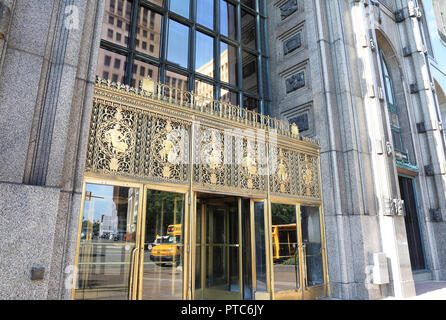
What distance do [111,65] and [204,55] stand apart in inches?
135

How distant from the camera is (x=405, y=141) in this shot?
13.9 metres

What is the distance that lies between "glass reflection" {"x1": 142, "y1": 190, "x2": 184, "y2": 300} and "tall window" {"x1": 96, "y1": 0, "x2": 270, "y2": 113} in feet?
13.2

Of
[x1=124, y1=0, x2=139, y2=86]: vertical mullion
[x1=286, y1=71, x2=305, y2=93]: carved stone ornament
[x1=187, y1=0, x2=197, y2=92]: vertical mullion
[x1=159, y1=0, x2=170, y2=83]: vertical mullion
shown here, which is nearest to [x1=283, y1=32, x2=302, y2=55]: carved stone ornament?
[x1=286, y1=71, x2=305, y2=93]: carved stone ornament

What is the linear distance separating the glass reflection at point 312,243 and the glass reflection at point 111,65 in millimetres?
6503

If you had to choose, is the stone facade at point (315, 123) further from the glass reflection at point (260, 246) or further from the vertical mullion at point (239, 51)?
the glass reflection at point (260, 246)

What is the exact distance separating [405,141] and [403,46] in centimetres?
488

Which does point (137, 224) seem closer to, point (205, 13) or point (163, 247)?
point (163, 247)

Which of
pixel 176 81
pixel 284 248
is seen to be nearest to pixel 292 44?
pixel 176 81

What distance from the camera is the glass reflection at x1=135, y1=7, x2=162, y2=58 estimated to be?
9.18 meters

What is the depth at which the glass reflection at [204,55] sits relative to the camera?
1044cm

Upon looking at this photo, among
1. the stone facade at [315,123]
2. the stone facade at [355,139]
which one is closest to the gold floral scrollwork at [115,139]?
the stone facade at [315,123]

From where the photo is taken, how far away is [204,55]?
421 inches
